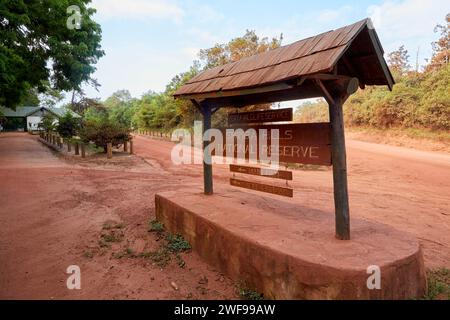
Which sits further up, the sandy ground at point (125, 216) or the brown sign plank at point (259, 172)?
the brown sign plank at point (259, 172)

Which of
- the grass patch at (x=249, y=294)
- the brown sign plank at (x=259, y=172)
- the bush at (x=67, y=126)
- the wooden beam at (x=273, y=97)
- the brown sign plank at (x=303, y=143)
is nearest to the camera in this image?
the grass patch at (x=249, y=294)

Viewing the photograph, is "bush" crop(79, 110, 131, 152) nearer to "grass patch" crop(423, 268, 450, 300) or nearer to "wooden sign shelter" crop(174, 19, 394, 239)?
"wooden sign shelter" crop(174, 19, 394, 239)

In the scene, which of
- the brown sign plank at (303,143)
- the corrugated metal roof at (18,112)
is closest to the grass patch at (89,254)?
the brown sign plank at (303,143)

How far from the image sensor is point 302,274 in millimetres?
3234

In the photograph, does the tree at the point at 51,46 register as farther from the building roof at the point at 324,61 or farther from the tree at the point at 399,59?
the tree at the point at 399,59

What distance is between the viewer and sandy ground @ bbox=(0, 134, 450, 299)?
13.8 feet

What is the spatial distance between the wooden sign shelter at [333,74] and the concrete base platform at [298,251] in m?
0.49

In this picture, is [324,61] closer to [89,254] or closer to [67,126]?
[89,254]

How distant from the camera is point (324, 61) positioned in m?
3.45

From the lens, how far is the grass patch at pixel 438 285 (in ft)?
11.8

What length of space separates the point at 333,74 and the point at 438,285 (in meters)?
2.98

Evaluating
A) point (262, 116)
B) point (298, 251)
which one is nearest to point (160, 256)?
point (298, 251)
